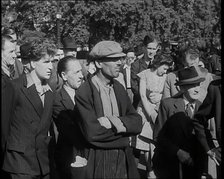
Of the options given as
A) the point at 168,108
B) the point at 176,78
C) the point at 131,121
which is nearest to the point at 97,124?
the point at 131,121

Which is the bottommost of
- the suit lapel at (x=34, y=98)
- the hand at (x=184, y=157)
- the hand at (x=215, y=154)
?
the hand at (x=184, y=157)

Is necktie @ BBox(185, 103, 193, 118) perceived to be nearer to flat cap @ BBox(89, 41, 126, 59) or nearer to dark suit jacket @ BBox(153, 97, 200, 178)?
dark suit jacket @ BBox(153, 97, 200, 178)

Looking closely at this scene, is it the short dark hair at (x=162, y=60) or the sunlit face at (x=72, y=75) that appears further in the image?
the short dark hair at (x=162, y=60)

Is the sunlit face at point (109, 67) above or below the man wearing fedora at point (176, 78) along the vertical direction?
above

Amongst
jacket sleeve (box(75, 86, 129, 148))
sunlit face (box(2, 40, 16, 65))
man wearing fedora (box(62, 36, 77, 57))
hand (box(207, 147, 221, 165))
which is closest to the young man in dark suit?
sunlit face (box(2, 40, 16, 65))

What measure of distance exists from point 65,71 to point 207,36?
470 inches

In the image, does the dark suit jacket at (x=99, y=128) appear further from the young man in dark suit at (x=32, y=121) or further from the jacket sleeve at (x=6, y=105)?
the young man in dark suit at (x=32, y=121)

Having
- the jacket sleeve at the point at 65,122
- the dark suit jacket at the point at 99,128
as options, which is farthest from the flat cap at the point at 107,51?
the jacket sleeve at the point at 65,122

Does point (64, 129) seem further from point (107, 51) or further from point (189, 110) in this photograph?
point (189, 110)

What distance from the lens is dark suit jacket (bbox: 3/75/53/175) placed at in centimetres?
483

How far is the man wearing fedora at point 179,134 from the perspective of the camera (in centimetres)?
477

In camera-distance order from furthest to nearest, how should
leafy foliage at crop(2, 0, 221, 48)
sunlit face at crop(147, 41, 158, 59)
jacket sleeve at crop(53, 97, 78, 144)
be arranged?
leafy foliage at crop(2, 0, 221, 48) → sunlit face at crop(147, 41, 158, 59) → jacket sleeve at crop(53, 97, 78, 144)

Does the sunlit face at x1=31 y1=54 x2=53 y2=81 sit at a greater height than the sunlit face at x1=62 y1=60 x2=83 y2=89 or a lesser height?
greater

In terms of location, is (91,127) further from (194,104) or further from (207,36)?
(207,36)
